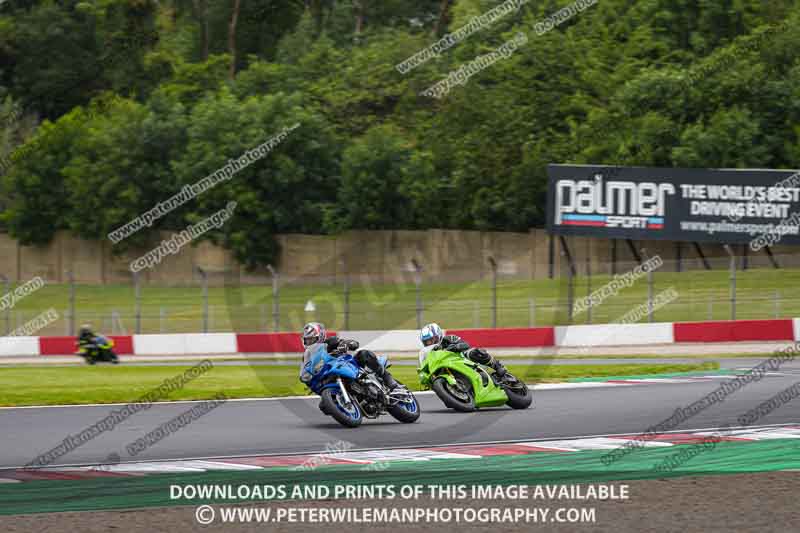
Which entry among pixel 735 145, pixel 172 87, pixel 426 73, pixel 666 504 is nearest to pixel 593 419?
pixel 666 504

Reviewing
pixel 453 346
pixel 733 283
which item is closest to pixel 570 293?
pixel 733 283

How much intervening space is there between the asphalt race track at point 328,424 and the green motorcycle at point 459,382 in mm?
186

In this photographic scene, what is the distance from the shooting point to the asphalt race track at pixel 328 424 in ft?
45.0

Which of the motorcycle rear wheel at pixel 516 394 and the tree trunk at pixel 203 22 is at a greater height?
the tree trunk at pixel 203 22

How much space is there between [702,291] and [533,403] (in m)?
15.6

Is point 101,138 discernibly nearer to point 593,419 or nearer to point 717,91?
point 717,91

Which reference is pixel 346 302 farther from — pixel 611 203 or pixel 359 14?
pixel 359 14

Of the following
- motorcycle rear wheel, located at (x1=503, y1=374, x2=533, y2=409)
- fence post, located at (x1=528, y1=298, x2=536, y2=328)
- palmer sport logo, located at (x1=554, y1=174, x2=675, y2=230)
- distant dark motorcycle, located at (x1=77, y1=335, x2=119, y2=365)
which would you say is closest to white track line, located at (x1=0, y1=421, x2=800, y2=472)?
motorcycle rear wheel, located at (x1=503, y1=374, x2=533, y2=409)

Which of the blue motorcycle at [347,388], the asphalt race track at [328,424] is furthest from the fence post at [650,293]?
the blue motorcycle at [347,388]

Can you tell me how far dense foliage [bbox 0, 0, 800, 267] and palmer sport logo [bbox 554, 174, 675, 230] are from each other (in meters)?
6.13

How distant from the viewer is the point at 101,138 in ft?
183

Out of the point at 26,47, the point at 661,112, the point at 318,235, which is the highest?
the point at 26,47

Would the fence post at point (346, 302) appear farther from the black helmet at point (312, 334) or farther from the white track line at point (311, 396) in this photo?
the black helmet at point (312, 334)

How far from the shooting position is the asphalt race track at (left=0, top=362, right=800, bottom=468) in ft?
45.0
